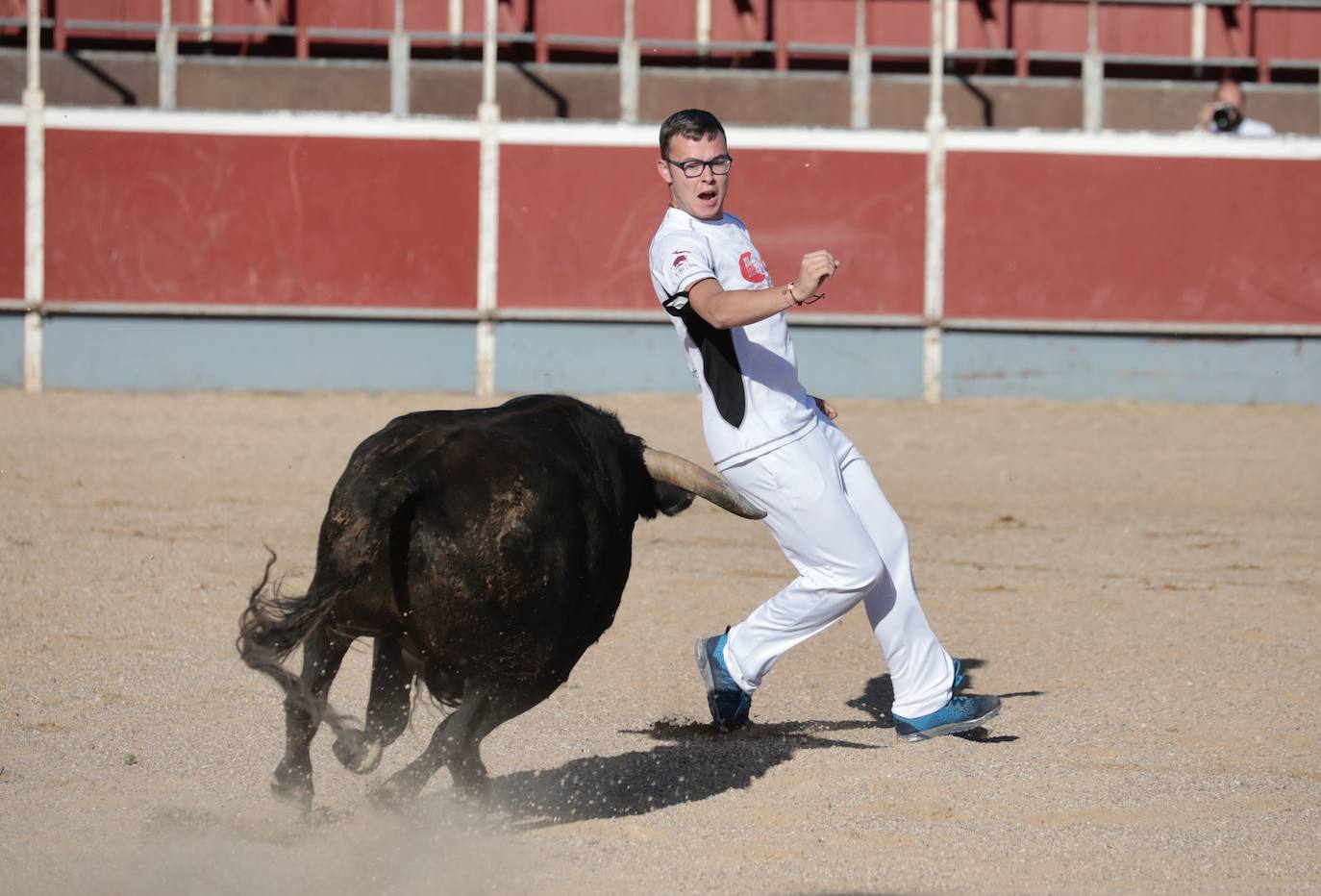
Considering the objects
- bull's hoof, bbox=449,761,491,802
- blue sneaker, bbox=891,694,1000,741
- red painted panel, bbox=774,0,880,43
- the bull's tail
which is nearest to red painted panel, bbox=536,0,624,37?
red painted panel, bbox=774,0,880,43

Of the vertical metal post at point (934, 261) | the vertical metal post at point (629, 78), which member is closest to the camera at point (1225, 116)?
the vertical metal post at point (934, 261)

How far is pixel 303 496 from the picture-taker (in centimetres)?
857

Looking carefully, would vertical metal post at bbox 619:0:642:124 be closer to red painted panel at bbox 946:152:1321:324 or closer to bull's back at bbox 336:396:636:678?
red painted panel at bbox 946:152:1321:324

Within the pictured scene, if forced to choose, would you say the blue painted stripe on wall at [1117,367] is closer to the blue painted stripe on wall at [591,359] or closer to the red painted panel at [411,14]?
the blue painted stripe on wall at [591,359]

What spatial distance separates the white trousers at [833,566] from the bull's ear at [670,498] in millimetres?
217

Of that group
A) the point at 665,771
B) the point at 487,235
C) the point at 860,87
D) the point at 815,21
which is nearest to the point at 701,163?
the point at 665,771

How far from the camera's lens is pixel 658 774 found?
424 centimetres

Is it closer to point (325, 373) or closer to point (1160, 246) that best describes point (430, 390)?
point (325, 373)

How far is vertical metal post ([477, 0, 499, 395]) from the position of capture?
12.7 meters

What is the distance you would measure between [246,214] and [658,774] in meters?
9.25

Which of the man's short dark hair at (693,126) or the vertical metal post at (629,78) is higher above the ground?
the vertical metal post at (629,78)

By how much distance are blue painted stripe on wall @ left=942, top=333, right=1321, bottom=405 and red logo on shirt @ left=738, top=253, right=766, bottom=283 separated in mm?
8899

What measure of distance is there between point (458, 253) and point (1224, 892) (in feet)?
33.2

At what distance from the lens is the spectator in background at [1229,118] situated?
12914mm
